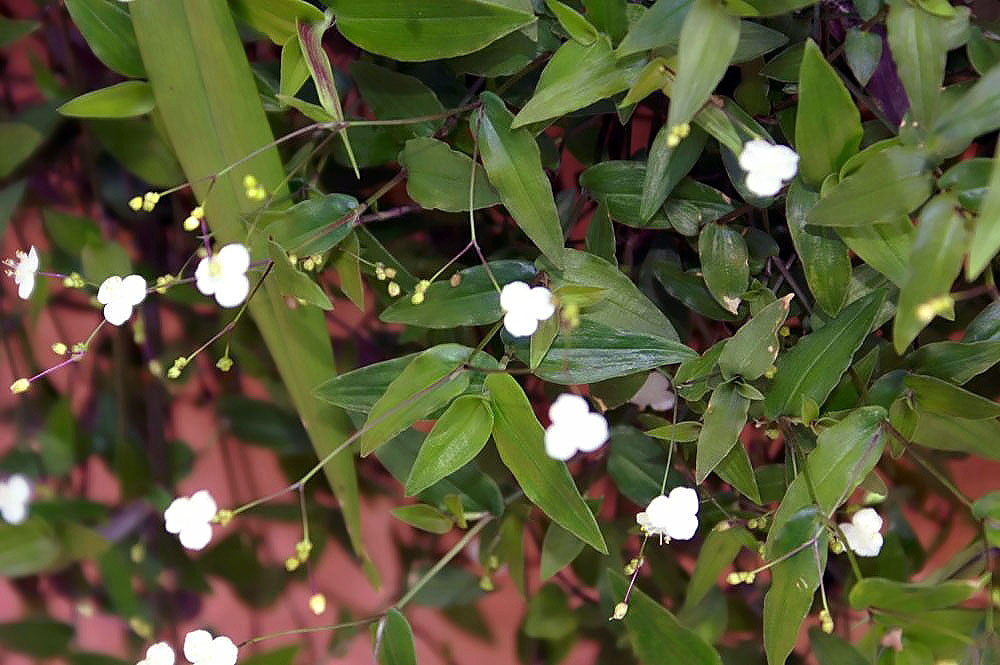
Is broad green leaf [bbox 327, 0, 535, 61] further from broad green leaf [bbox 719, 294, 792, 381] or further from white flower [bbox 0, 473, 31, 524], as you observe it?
white flower [bbox 0, 473, 31, 524]

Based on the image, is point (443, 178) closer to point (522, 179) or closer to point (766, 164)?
point (522, 179)

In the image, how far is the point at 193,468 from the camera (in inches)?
27.4

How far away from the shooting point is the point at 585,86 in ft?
1.08

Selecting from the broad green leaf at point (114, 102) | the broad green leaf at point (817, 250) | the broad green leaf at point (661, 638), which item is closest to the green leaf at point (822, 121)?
the broad green leaf at point (817, 250)

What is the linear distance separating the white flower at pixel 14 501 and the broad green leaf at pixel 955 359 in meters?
0.59

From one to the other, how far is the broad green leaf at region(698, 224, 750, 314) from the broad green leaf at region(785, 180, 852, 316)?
29 mm

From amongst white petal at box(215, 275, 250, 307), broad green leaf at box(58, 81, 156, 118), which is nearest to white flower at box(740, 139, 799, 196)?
white petal at box(215, 275, 250, 307)

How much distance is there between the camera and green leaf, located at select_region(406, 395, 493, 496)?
1.18 ft

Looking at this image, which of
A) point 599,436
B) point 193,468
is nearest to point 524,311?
point 599,436

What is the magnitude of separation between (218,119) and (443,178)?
12 centimetres

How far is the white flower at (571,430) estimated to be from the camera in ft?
1.01

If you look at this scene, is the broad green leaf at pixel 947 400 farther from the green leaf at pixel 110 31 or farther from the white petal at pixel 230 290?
the green leaf at pixel 110 31

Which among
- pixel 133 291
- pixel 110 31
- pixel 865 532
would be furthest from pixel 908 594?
pixel 110 31

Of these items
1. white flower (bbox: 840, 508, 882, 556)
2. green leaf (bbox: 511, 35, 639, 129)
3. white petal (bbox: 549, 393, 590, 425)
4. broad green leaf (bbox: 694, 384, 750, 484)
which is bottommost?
white flower (bbox: 840, 508, 882, 556)
